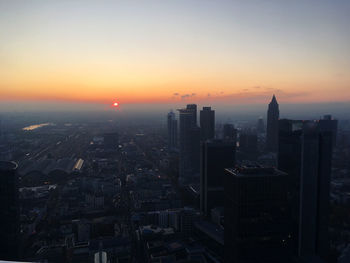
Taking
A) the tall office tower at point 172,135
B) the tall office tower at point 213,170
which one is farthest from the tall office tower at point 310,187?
the tall office tower at point 172,135

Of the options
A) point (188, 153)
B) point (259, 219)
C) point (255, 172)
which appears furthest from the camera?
point (188, 153)

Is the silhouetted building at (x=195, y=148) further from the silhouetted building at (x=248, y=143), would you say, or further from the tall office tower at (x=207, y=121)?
the silhouetted building at (x=248, y=143)

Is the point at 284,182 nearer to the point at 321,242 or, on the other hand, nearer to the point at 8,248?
the point at 321,242

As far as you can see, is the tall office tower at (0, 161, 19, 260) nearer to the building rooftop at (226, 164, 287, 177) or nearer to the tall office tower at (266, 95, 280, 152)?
the building rooftop at (226, 164, 287, 177)

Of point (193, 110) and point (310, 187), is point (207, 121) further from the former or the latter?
point (310, 187)

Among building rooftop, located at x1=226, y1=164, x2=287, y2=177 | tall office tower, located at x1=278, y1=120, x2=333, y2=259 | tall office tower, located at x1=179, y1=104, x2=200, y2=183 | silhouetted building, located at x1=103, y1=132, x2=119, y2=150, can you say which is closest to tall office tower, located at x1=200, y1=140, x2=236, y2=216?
tall office tower, located at x1=278, y1=120, x2=333, y2=259

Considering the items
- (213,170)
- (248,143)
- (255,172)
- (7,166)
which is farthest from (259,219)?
(248,143)

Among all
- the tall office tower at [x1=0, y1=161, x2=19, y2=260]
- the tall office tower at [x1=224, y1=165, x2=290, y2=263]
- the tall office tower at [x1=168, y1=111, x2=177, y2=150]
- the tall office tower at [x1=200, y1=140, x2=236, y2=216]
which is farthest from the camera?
the tall office tower at [x1=168, y1=111, x2=177, y2=150]
